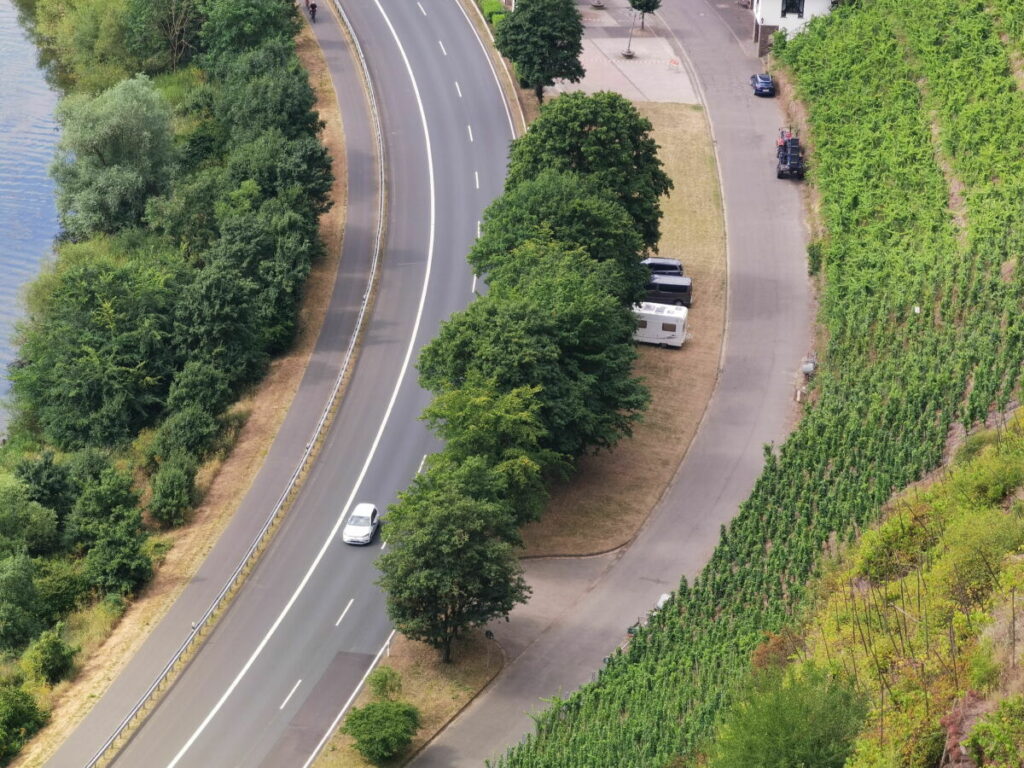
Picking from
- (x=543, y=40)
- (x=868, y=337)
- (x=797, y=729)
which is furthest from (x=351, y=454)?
(x=543, y=40)

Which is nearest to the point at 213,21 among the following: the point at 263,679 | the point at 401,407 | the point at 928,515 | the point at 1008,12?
the point at 401,407

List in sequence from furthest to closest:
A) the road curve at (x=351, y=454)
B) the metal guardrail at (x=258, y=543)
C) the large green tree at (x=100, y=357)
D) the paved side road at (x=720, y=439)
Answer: the large green tree at (x=100, y=357) < the paved side road at (x=720, y=439) < the road curve at (x=351, y=454) < the metal guardrail at (x=258, y=543)

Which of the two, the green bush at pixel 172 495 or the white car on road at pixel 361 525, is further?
the green bush at pixel 172 495

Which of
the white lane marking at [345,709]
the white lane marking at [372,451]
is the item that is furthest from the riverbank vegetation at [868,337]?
the white lane marking at [372,451]

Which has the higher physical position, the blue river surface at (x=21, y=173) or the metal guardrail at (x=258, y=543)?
the blue river surface at (x=21, y=173)

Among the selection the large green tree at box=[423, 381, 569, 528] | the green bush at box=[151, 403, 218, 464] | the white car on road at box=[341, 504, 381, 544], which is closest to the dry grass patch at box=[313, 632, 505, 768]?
the large green tree at box=[423, 381, 569, 528]

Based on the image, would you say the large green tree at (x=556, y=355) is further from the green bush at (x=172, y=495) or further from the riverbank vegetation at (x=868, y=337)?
the green bush at (x=172, y=495)

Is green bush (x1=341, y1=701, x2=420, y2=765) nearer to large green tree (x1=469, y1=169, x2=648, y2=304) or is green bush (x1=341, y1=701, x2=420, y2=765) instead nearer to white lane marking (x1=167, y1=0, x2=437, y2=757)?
white lane marking (x1=167, y1=0, x2=437, y2=757)
